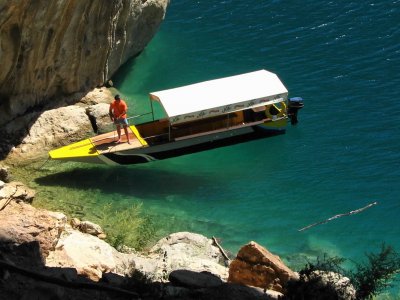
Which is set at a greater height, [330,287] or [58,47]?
[58,47]

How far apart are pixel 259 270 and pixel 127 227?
5154 millimetres

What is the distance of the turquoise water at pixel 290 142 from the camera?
2028 cm

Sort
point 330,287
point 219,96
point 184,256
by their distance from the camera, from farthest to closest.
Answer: point 219,96 < point 184,256 < point 330,287

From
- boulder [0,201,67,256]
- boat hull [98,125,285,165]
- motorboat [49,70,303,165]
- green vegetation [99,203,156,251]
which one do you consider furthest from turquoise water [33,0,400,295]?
boulder [0,201,67,256]

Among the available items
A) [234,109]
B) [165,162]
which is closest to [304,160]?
[234,109]

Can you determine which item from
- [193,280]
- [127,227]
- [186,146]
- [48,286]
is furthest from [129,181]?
[48,286]

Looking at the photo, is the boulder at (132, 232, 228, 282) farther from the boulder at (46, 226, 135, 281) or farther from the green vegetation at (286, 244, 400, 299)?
the green vegetation at (286, 244, 400, 299)

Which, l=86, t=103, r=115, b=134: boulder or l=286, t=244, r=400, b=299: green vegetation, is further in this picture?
l=86, t=103, r=115, b=134: boulder

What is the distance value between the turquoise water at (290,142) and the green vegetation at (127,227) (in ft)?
2.70

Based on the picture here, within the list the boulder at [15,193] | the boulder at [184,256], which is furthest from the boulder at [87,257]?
the boulder at [15,193]

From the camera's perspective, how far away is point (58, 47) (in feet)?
75.4

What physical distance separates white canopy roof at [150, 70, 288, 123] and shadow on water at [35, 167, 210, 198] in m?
2.21

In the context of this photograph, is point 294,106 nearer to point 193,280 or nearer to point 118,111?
point 118,111

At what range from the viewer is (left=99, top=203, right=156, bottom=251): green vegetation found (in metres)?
17.8
